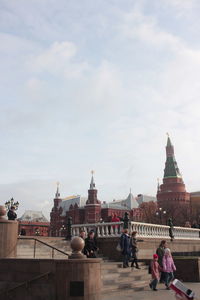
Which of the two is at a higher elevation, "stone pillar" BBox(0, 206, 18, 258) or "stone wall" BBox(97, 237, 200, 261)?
"stone pillar" BBox(0, 206, 18, 258)

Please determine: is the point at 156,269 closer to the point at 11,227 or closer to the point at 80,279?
the point at 80,279

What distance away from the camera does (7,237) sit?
41.0 ft

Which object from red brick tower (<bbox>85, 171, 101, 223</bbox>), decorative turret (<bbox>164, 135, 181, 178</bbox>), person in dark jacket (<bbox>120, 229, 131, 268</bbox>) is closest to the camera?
person in dark jacket (<bbox>120, 229, 131, 268</bbox>)

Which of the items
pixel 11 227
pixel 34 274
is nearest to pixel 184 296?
pixel 34 274

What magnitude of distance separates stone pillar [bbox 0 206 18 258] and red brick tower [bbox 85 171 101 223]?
Result: 339ft

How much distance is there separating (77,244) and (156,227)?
40.6 feet

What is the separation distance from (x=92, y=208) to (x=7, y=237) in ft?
353

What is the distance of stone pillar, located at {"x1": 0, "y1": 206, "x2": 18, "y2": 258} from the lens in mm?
12359

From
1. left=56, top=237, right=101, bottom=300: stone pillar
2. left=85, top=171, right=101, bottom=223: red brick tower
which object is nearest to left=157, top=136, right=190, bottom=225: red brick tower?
left=85, top=171, right=101, bottom=223: red brick tower

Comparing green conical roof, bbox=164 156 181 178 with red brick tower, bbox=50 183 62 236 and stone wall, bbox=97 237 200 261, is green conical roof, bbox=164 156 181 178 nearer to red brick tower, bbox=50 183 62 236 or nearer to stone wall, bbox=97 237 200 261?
red brick tower, bbox=50 183 62 236

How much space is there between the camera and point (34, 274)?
10.6 meters

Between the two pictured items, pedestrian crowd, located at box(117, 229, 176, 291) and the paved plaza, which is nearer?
the paved plaza

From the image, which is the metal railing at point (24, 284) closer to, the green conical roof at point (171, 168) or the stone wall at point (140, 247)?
the stone wall at point (140, 247)

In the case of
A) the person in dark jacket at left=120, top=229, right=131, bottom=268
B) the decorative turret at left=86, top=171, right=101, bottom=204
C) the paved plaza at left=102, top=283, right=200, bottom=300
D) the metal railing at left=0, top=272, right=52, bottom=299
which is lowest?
the paved plaza at left=102, top=283, right=200, bottom=300
